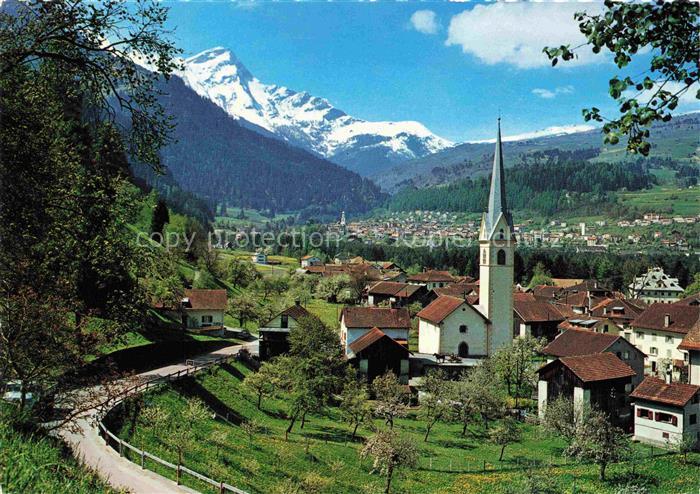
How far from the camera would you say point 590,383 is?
1342 inches

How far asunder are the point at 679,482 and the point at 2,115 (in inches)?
1122

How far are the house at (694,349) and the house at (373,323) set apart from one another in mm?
19873

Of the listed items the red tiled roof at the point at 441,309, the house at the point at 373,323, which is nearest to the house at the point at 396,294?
the red tiled roof at the point at 441,309

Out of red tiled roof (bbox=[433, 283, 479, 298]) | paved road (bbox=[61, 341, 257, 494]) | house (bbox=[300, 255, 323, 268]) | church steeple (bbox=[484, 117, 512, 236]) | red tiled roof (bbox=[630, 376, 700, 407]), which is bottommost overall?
red tiled roof (bbox=[630, 376, 700, 407])

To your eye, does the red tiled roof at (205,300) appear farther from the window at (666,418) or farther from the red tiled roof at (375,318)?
the window at (666,418)

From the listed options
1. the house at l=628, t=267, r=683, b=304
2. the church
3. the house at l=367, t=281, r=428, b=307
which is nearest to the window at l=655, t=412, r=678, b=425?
the church

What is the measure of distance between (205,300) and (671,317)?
41.1 metres

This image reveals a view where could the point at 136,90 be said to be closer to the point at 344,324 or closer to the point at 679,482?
the point at 679,482

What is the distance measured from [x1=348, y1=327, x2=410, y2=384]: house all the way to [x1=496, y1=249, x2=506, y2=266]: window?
54.0 ft

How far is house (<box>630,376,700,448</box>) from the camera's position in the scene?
30.5 meters

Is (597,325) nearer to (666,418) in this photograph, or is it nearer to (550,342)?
(550,342)

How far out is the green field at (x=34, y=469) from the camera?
7.16 metres

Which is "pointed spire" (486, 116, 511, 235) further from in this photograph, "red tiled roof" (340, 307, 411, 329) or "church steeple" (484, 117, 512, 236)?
"red tiled roof" (340, 307, 411, 329)

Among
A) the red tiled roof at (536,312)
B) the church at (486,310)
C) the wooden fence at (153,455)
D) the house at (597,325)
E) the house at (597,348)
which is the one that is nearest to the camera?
the wooden fence at (153,455)
